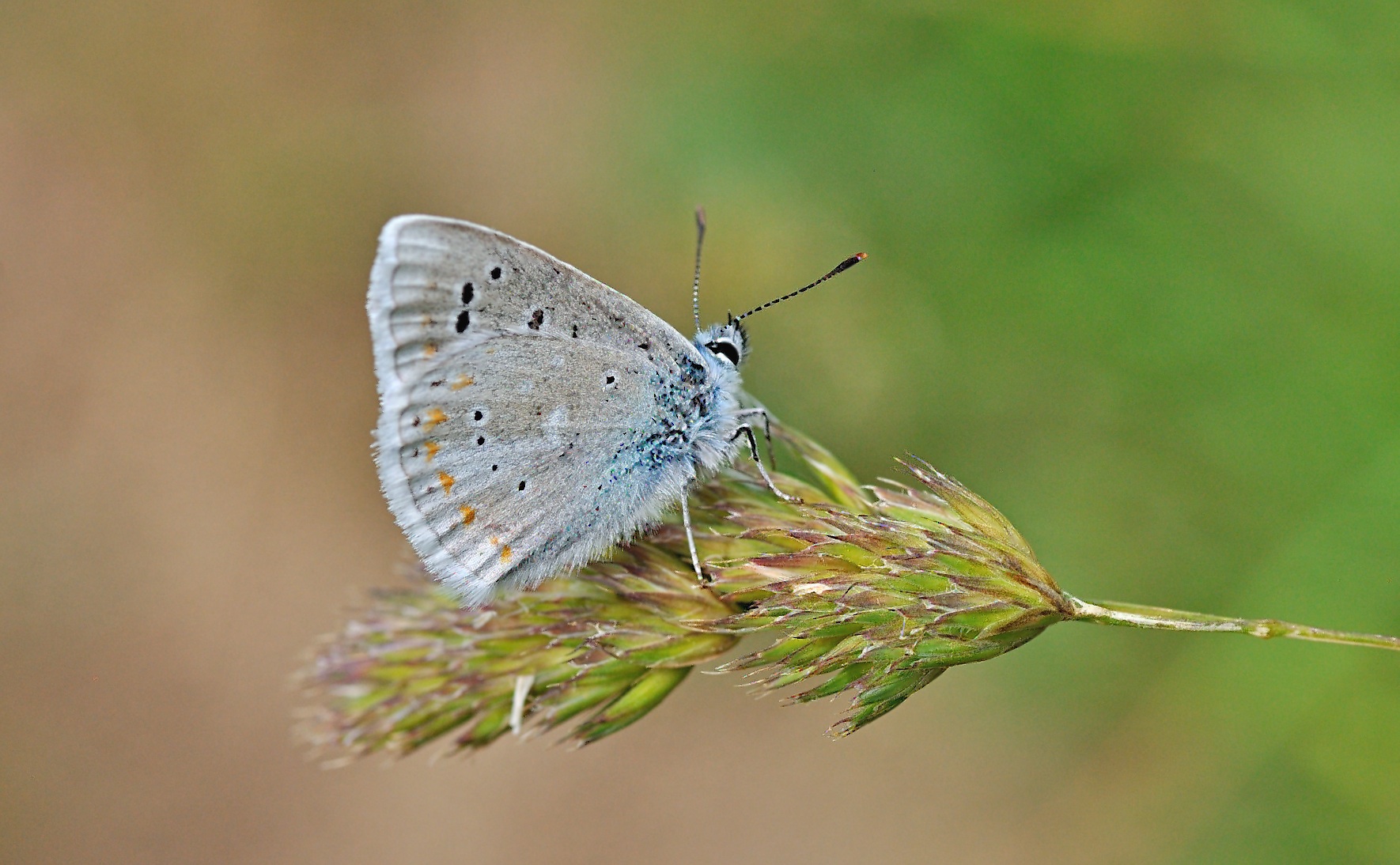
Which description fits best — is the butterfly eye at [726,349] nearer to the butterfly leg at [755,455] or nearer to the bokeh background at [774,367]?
the butterfly leg at [755,455]

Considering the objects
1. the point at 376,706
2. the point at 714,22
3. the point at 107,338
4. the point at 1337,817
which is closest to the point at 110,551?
the point at 107,338

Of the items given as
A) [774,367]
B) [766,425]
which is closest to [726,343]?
[766,425]

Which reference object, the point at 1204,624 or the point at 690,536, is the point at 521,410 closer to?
the point at 690,536

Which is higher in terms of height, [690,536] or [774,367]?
[774,367]

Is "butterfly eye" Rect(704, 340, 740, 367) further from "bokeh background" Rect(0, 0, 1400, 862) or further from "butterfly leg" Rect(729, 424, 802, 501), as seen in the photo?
"bokeh background" Rect(0, 0, 1400, 862)

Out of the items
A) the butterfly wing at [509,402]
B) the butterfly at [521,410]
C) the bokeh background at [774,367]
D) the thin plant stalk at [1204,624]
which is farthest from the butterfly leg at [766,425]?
the bokeh background at [774,367]

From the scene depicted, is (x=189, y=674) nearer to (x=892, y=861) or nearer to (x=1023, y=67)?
(x=892, y=861)
